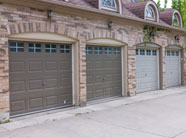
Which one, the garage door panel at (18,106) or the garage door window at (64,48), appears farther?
the garage door window at (64,48)

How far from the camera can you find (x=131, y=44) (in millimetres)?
11086

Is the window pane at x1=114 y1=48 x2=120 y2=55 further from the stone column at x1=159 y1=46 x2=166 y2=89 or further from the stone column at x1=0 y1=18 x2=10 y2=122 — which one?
the stone column at x1=0 y1=18 x2=10 y2=122

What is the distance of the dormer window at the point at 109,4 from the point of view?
987 cm

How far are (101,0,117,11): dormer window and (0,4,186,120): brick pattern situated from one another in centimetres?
70

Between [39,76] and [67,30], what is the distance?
6.11ft

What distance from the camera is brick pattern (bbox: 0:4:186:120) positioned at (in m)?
6.59

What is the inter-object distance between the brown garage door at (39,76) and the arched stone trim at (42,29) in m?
0.47

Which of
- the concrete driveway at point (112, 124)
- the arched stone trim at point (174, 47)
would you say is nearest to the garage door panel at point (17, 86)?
the concrete driveway at point (112, 124)

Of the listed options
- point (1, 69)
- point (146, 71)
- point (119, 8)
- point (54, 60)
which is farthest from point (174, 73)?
point (1, 69)

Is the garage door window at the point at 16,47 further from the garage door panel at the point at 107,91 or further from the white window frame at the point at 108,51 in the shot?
the garage door panel at the point at 107,91

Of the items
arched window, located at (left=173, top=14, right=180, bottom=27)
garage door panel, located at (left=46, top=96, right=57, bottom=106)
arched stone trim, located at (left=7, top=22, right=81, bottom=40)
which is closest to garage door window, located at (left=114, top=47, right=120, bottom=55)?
arched stone trim, located at (left=7, top=22, right=81, bottom=40)

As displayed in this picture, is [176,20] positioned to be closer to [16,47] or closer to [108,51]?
[108,51]

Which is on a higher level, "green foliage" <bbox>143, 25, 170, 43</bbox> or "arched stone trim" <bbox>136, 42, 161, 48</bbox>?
"green foliage" <bbox>143, 25, 170, 43</bbox>

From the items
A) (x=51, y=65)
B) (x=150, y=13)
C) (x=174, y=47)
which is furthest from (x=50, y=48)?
(x=174, y=47)
